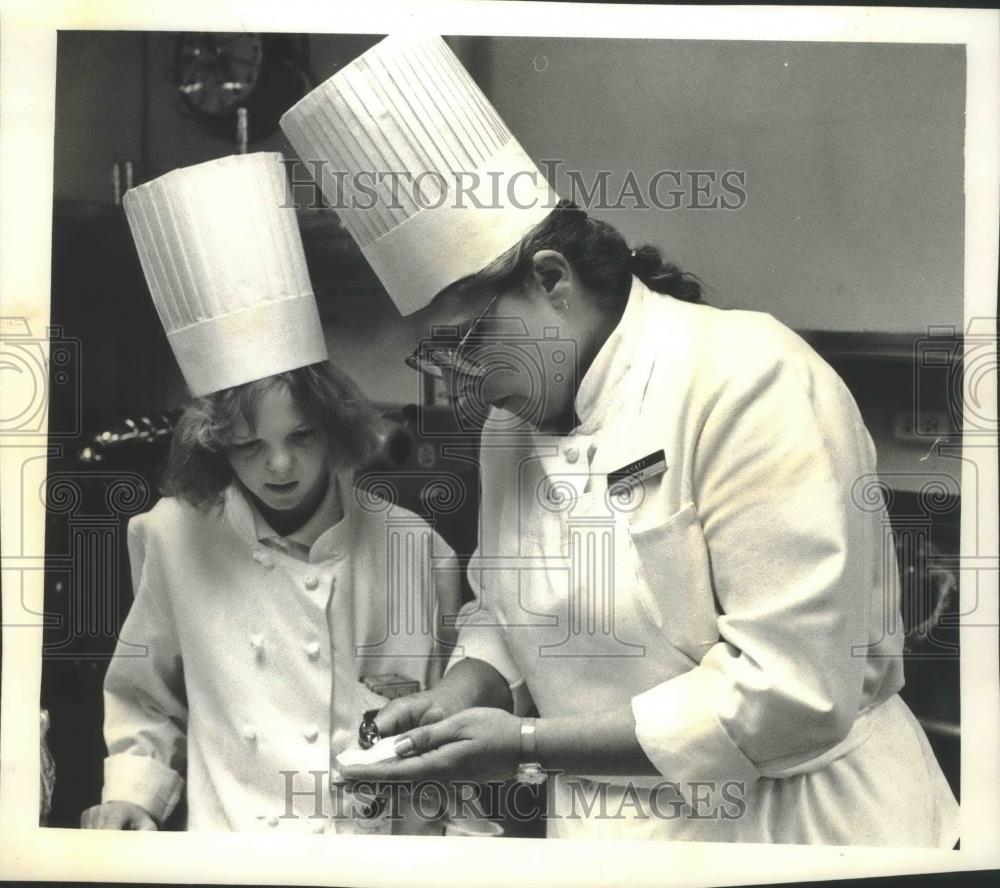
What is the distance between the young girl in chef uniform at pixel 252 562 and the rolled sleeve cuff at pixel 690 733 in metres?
0.25

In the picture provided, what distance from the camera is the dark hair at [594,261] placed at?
130 cm

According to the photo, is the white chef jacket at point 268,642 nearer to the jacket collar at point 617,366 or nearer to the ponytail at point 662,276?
the jacket collar at point 617,366

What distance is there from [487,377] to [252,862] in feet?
2.02

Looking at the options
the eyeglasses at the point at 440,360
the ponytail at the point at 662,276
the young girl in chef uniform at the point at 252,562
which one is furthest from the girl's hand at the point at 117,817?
the ponytail at the point at 662,276

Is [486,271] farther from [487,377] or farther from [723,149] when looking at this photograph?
[723,149]

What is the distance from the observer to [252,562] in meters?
1.34

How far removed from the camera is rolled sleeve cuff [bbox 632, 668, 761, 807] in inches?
49.9

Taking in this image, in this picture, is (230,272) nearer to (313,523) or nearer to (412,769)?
(313,523)

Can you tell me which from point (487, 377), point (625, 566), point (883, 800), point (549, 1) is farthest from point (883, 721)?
point (549, 1)

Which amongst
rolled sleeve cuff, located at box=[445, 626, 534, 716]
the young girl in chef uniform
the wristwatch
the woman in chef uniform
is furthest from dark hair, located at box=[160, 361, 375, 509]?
the wristwatch

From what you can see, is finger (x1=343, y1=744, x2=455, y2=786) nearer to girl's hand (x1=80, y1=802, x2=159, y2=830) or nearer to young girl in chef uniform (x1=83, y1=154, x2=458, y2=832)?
young girl in chef uniform (x1=83, y1=154, x2=458, y2=832)

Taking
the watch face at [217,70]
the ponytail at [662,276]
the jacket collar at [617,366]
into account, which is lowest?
the jacket collar at [617,366]

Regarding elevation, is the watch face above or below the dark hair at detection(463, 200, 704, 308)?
above

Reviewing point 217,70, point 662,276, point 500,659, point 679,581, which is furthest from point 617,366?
point 217,70
